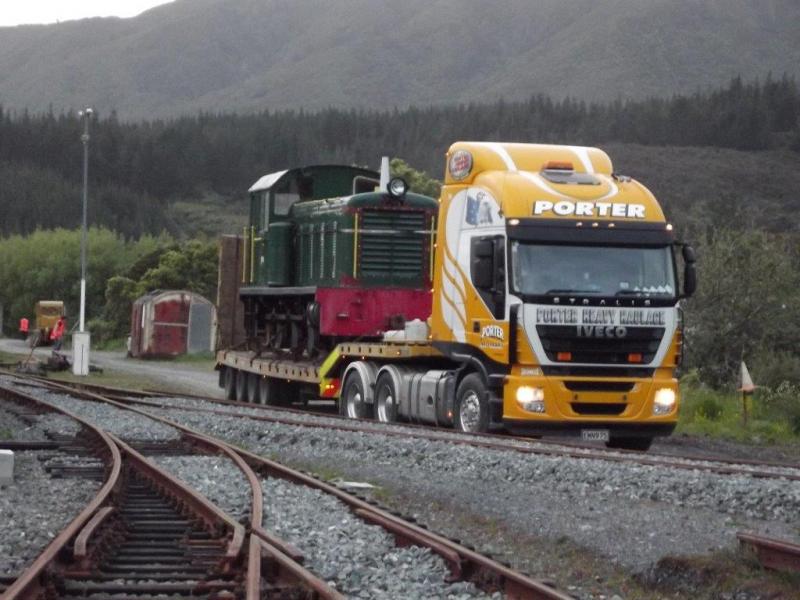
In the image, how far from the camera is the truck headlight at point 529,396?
61.6 ft

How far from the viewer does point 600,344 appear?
62.0 ft

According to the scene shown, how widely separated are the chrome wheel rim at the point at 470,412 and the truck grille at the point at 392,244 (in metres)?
5.87

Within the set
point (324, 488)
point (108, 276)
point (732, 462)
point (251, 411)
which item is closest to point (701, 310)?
point (251, 411)

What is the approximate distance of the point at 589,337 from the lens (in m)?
18.8

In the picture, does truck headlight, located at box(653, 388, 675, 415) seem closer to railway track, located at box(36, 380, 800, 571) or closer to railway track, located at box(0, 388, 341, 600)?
railway track, located at box(36, 380, 800, 571)

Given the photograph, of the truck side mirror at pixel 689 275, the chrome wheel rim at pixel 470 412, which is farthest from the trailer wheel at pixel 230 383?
the truck side mirror at pixel 689 275

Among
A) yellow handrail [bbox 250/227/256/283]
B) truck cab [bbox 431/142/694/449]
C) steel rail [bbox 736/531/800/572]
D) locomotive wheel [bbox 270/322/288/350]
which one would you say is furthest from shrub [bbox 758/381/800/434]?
steel rail [bbox 736/531/800/572]

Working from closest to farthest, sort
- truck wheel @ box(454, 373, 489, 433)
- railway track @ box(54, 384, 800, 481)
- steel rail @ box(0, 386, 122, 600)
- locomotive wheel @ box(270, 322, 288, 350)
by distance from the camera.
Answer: steel rail @ box(0, 386, 122, 600) → railway track @ box(54, 384, 800, 481) → truck wheel @ box(454, 373, 489, 433) → locomotive wheel @ box(270, 322, 288, 350)

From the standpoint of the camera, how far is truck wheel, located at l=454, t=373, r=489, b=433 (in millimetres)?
19859

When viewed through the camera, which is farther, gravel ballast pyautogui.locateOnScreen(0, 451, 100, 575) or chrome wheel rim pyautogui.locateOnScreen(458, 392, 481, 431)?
chrome wheel rim pyautogui.locateOnScreen(458, 392, 481, 431)

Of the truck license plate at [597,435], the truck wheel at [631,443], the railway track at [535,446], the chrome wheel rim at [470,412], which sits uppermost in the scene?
the chrome wheel rim at [470,412]

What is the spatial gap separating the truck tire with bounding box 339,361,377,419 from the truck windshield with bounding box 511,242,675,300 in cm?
578

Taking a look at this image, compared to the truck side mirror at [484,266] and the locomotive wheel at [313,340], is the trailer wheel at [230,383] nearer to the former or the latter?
the locomotive wheel at [313,340]

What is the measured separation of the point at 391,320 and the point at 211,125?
175602mm
